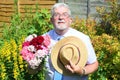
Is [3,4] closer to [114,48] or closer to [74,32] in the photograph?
[114,48]

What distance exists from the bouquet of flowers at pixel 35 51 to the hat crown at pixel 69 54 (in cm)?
14

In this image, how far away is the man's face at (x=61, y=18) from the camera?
3.80 metres

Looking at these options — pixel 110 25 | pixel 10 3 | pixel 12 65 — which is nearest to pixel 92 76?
pixel 12 65

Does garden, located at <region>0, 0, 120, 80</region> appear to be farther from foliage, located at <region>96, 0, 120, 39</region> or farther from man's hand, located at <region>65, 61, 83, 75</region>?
man's hand, located at <region>65, 61, 83, 75</region>

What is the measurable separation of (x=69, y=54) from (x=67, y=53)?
0.02 metres

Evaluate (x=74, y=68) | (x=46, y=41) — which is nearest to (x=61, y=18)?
(x=46, y=41)

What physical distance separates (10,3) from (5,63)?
533 centimetres

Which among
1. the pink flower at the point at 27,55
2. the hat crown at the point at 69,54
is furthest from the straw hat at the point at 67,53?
the pink flower at the point at 27,55

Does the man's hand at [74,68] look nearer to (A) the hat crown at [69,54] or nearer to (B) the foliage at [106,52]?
(A) the hat crown at [69,54]

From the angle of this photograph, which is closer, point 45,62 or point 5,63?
point 45,62

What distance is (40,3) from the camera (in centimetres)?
961

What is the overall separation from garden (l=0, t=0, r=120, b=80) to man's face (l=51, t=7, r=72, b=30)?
1.35m

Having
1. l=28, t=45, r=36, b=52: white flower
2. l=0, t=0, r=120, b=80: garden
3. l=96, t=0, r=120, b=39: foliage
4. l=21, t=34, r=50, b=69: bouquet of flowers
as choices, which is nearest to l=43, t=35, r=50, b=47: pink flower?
l=21, t=34, r=50, b=69: bouquet of flowers

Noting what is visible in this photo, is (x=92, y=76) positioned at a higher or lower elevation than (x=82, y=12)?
lower
